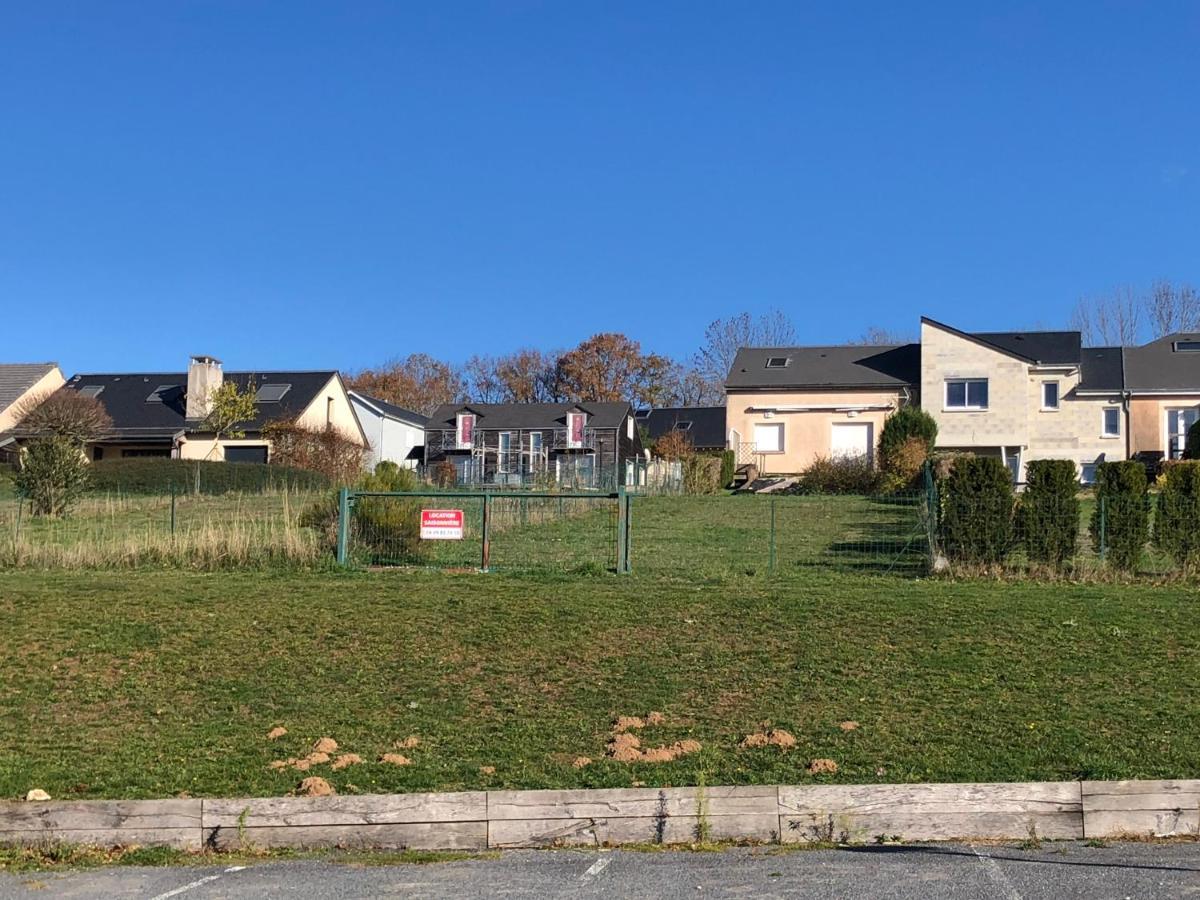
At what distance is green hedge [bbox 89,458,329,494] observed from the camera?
37.4m

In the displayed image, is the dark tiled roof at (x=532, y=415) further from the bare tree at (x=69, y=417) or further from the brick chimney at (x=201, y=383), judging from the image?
the bare tree at (x=69, y=417)

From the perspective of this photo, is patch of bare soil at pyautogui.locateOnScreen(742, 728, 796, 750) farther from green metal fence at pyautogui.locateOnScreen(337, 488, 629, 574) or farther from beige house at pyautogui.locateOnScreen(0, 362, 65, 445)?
beige house at pyautogui.locateOnScreen(0, 362, 65, 445)

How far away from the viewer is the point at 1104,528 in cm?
1666

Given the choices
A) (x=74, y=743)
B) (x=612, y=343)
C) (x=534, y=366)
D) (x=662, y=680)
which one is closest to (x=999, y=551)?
(x=662, y=680)

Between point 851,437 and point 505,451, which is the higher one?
point 505,451

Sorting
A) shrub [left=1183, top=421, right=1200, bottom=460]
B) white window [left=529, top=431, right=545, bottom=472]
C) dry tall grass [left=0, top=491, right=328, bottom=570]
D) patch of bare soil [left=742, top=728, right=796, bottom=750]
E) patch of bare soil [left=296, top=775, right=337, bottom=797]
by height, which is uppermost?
white window [left=529, top=431, right=545, bottom=472]

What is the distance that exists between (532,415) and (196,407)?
55.1 ft

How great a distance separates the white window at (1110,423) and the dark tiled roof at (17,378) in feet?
143

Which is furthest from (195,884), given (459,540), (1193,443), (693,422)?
(693,422)

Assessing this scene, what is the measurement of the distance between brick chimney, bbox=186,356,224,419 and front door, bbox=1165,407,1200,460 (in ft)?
119

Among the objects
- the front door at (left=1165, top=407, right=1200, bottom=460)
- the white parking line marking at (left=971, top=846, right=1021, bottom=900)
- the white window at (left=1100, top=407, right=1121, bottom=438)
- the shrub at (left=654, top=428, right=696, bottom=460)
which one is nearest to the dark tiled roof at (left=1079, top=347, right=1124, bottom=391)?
the white window at (left=1100, top=407, right=1121, bottom=438)

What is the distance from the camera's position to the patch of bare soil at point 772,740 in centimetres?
914

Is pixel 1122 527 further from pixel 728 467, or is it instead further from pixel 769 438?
pixel 769 438

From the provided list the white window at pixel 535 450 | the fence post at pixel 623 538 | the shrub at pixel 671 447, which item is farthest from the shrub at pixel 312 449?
the fence post at pixel 623 538
